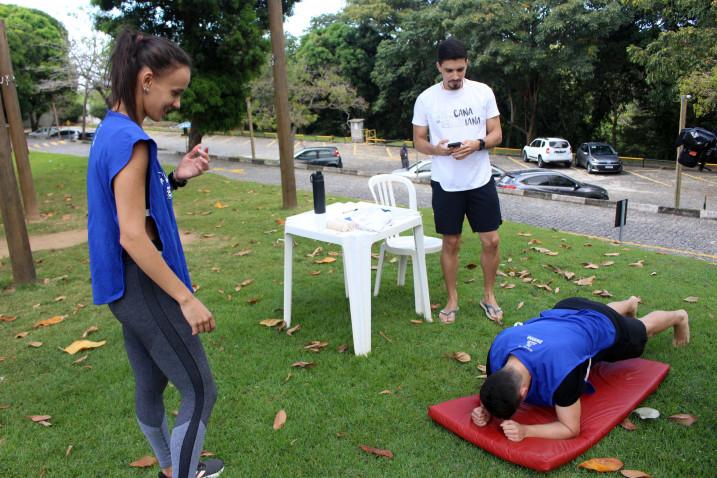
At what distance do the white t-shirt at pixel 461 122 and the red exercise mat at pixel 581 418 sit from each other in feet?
5.36

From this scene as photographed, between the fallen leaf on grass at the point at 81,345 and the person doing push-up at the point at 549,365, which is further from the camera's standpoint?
the fallen leaf on grass at the point at 81,345

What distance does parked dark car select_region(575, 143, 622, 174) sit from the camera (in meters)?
26.2

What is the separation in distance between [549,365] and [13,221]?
5648mm

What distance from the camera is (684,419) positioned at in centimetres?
305

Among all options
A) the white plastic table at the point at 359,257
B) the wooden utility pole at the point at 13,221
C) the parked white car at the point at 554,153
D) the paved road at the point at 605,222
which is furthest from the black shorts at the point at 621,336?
the parked white car at the point at 554,153

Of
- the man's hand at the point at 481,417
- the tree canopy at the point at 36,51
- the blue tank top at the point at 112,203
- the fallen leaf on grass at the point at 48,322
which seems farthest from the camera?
the tree canopy at the point at 36,51

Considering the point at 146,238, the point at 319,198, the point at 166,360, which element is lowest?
the point at 166,360

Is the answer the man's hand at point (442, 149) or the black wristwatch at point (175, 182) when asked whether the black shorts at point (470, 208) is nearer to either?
the man's hand at point (442, 149)

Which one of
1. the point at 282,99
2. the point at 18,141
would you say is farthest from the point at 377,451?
the point at 18,141

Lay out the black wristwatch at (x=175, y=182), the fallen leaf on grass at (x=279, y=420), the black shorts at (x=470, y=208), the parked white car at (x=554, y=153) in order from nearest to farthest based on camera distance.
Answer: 1. the black wristwatch at (x=175, y=182)
2. the fallen leaf on grass at (x=279, y=420)
3. the black shorts at (x=470, y=208)
4. the parked white car at (x=554, y=153)

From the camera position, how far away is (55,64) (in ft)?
129

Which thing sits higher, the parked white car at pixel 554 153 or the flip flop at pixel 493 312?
the flip flop at pixel 493 312

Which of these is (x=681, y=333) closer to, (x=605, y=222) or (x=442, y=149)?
(x=442, y=149)

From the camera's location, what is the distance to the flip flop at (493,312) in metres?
4.45
